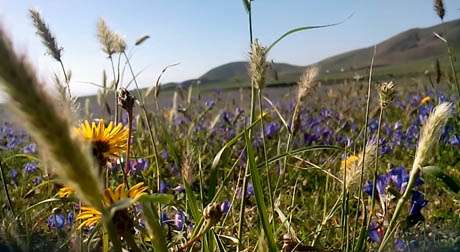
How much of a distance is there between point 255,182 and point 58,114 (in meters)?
0.57

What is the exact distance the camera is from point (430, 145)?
0.76 m

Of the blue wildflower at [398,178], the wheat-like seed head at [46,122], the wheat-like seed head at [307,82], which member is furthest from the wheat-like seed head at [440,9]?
the wheat-like seed head at [46,122]

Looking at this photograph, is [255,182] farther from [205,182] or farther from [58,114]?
[205,182]

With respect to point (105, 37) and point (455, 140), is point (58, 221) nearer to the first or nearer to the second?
point (105, 37)

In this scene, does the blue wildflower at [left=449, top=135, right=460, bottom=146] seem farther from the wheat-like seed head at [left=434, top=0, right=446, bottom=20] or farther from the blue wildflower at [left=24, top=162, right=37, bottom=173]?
the blue wildflower at [left=24, top=162, right=37, bottom=173]

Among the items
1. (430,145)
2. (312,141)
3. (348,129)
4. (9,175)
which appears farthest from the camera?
(348,129)

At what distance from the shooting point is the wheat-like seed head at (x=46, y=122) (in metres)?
0.39

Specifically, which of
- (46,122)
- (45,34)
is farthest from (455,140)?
(46,122)

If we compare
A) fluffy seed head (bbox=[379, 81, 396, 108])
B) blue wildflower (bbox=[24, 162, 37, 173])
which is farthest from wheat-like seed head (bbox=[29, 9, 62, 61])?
blue wildflower (bbox=[24, 162, 37, 173])

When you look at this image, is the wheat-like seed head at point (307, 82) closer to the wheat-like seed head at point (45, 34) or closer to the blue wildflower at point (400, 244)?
the blue wildflower at point (400, 244)

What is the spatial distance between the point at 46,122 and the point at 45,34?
3.32ft

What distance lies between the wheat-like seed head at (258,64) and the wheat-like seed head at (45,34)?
540 millimetres

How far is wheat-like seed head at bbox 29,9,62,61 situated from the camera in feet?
4.35

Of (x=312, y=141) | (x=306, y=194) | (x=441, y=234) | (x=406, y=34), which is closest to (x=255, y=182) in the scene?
(x=441, y=234)
